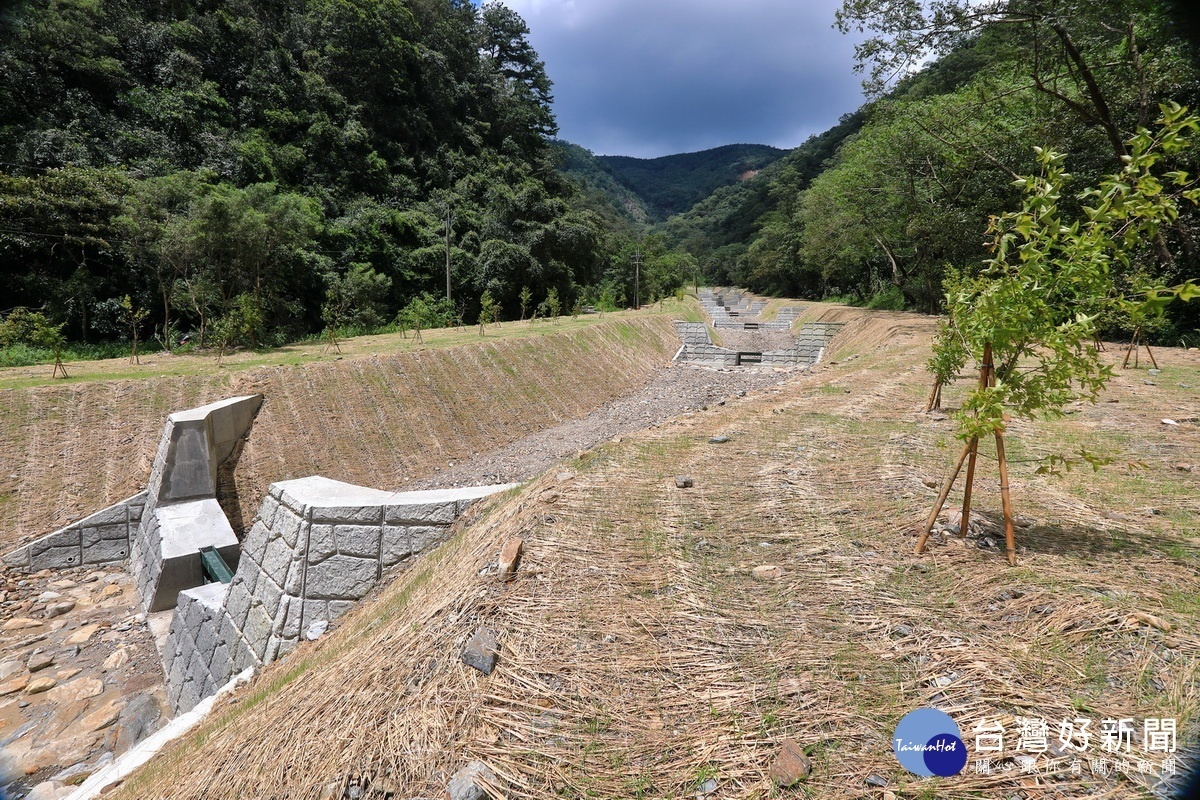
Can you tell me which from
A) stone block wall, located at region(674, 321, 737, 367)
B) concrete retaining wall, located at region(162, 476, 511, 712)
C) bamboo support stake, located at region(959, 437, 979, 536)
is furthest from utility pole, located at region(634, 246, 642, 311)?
bamboo support stake, located at region(959, 437, 979, 536)

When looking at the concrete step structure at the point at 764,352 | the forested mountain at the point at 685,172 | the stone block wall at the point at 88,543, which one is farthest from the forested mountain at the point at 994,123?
the forested mountain at the point at 685,172

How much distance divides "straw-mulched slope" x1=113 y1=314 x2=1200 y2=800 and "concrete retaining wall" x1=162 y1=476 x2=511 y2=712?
543 millimetres

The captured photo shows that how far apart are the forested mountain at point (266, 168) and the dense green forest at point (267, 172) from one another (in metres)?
0.09

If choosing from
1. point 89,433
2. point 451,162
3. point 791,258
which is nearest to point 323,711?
point 89,433

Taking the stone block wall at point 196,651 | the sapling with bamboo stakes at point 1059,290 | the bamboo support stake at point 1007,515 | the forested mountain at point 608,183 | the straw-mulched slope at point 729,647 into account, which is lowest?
the stone block wall at point 196,651

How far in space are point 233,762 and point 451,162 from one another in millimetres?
37543

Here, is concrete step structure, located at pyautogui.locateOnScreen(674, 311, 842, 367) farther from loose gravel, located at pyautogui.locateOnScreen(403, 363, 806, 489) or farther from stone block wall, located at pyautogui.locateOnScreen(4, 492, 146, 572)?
stone block wall, located at pyautogui.locateOnScreen(4, 492, 146, 572)

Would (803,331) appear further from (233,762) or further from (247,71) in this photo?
(247,71)

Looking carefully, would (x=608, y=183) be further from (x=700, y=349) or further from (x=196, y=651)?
(x=196, y=651)

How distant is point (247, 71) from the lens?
25.5 m

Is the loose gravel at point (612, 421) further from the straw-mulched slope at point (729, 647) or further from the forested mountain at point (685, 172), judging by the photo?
the forested mountain at point (685, 172)

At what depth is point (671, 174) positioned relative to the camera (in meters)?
164

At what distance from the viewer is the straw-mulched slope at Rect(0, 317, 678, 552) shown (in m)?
8.11

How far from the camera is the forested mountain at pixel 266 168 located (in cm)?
1490
